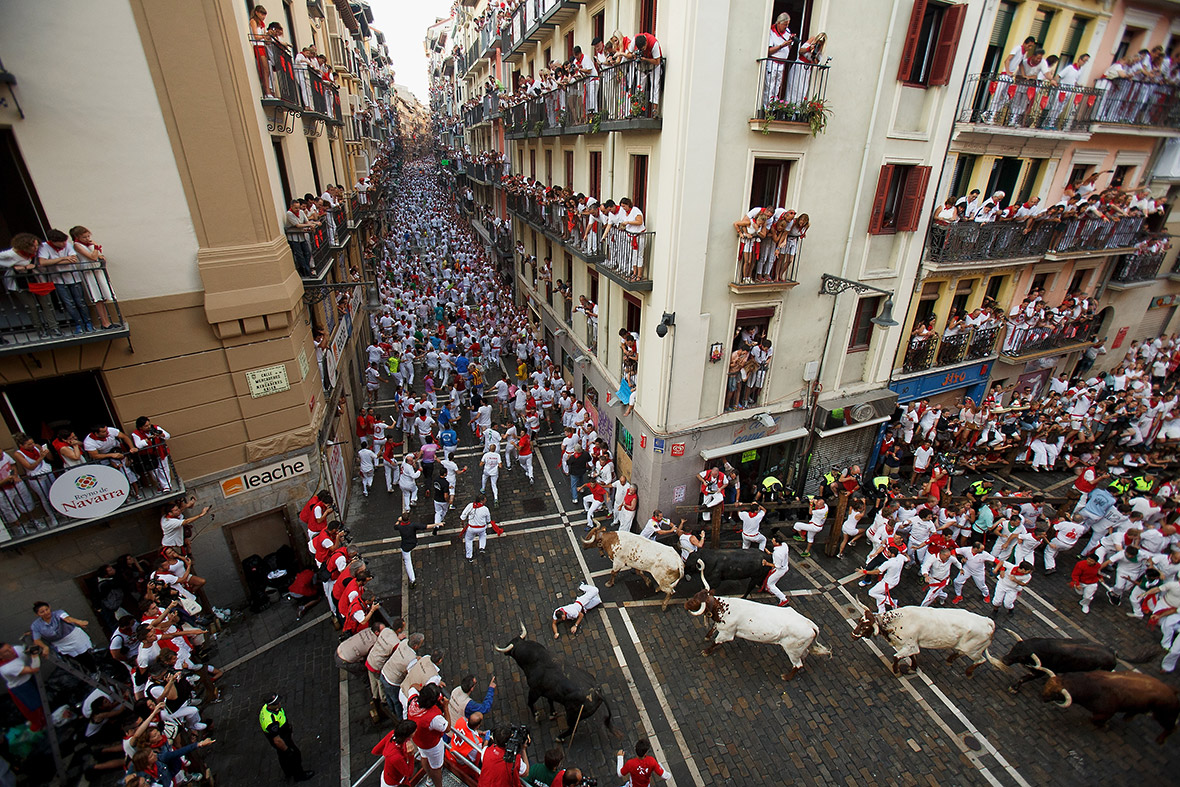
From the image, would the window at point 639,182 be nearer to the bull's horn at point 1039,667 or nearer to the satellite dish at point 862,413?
the satellite dish at point 862,413

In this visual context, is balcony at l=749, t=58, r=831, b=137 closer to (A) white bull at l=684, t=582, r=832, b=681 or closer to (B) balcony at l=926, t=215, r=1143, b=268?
(B) balcony at l=926, t=215, r=1143, b=268

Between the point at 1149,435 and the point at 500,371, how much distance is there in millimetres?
22812

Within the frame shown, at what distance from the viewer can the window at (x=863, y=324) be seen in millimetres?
13703

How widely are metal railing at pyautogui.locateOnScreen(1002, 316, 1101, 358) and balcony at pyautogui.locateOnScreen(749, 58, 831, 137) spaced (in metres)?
11.3

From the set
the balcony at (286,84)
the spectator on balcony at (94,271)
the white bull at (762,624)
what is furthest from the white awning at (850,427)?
the spectator on balcony at (94,271)

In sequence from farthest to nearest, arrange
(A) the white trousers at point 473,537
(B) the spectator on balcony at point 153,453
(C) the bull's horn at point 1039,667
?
(A) the white trousers at point 473,537
(B) the spectator on balcony at point 153,453
(C) the bull's horn at point 1039,667

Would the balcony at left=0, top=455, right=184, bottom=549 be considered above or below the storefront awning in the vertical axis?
above

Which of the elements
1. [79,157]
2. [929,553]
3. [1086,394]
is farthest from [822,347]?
[79,157]

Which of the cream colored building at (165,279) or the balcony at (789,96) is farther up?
the balcony at (789,96)

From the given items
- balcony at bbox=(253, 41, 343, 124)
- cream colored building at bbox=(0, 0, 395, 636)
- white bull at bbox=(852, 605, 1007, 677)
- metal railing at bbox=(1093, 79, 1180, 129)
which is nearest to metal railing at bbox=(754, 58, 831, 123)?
cream colored building at bbox=(0, 0, 395, 636)

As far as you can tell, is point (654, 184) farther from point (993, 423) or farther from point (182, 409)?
point (993, 423)

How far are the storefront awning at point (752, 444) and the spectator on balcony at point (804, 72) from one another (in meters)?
7.38

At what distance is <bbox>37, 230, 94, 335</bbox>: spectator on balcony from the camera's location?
24.8 ft

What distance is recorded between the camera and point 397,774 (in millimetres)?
6602
